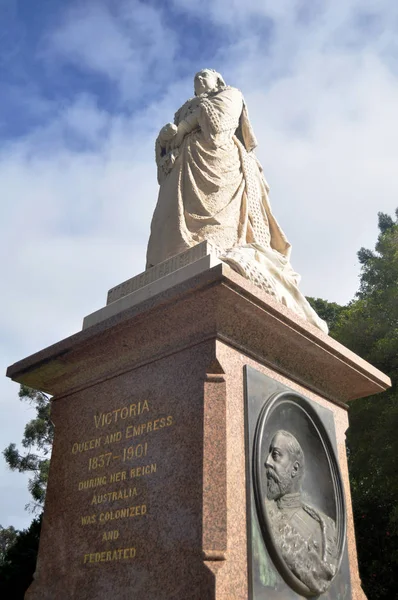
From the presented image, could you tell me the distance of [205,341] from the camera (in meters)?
4.21

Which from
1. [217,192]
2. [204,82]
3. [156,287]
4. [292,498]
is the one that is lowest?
[292,498]

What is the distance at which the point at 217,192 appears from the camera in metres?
5.89

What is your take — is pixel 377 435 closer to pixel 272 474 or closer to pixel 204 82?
pixel 204 82

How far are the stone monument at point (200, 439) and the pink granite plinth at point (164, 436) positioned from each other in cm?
1

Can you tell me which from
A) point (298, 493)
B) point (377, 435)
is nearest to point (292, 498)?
point (298, 493)

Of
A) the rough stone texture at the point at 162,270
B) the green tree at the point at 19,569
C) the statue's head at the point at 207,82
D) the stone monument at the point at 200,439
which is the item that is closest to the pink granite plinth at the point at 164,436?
the stone monument at the point at 200,439

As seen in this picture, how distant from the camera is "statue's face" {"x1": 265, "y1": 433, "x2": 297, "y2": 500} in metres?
4.13

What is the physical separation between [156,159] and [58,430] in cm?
313

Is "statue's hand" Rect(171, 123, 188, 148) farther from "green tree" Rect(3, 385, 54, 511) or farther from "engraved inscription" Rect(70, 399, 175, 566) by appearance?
"green tree" Rect(3, 385, 54, 511)

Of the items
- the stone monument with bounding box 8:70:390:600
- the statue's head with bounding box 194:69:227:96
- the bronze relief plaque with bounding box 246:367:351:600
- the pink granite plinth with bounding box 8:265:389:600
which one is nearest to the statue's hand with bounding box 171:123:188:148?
the statue's head with bounding box 194:69:227:96

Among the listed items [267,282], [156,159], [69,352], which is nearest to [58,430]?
[69,352]

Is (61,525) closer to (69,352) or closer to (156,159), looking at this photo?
(69,352)

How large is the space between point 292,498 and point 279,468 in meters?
0.29

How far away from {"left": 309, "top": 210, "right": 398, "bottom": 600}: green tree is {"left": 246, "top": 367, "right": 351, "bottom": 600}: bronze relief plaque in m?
8.73
